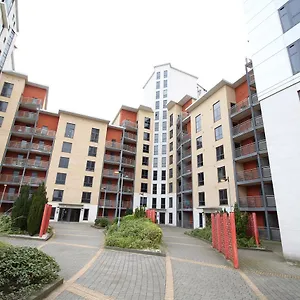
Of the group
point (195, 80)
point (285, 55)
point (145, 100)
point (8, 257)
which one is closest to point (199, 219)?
point (285, 55)

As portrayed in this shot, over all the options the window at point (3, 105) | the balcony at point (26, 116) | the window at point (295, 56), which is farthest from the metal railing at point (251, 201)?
the window at point (3, 105)

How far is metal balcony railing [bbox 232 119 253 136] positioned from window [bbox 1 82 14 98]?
32606 millimetres

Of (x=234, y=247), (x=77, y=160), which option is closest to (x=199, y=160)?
(x=77, y=160)

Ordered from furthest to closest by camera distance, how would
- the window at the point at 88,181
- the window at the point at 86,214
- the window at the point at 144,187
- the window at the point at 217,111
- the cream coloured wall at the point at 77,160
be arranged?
the window at the point at 144,187 → the window at the point at 88,181 → the window at the point at 86,214 → the cream coloured wall at the point at 77,160 → the window at the point at 217,111

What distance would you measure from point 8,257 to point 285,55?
15878mm

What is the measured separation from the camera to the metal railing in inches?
781

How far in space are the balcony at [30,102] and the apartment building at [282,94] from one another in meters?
30.4

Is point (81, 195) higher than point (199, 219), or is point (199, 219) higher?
point (81, 195)

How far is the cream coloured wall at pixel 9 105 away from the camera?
28.3 meters

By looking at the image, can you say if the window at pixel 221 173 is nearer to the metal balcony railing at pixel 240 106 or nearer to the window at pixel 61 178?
the metal balcony railing at pixel 240 106

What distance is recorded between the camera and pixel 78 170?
32375 millimetres

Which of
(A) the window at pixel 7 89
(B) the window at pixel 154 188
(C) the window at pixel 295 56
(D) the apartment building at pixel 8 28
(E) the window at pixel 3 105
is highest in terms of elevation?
(D) the apartment building at pixel 8 28

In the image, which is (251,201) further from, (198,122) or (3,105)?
(3,105)

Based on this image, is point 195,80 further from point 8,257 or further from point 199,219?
point 8,257
